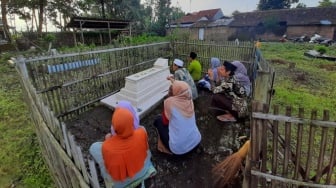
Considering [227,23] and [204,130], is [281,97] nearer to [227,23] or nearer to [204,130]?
[204,130]

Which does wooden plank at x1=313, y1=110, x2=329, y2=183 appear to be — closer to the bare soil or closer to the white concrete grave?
the bare soil

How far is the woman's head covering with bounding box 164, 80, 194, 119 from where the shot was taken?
3140mm

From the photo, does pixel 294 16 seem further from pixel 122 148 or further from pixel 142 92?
pixel 122 148

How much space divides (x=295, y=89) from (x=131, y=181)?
769 centimetres

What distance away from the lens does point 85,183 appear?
5.40 ft

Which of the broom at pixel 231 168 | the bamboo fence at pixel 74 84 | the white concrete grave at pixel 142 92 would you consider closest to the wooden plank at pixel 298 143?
the bamboo fence at pixel 74 84

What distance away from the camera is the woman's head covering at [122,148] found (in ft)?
6.63

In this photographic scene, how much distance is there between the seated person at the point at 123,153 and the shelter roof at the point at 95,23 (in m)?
15.2

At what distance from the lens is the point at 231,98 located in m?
4.74

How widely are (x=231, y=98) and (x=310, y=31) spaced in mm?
28844

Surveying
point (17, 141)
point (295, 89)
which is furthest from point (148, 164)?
point (295, 89)

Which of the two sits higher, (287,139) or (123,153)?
(287,139)

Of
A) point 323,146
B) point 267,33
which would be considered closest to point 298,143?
point 323,146

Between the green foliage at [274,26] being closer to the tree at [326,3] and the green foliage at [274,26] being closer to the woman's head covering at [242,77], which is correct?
the tree at [326,3]
